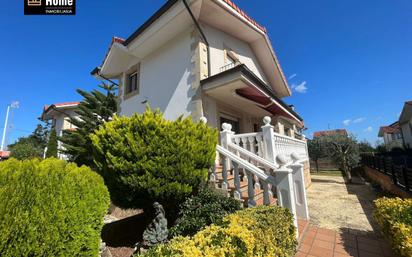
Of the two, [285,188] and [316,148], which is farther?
[316,148]

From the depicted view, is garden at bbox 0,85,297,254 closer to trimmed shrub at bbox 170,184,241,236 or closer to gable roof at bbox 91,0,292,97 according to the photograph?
trimmed shrub at bbox 170,184,241,236

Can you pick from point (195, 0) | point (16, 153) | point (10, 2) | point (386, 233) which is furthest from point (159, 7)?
point (16, 153)

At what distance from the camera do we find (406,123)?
28.4m

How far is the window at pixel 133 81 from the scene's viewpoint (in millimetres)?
11320

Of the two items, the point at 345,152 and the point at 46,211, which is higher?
the point at 345,152

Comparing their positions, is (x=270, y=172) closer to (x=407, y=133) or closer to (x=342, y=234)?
(x=342, y=234)

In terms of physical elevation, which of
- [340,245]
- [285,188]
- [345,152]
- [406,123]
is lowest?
[340,245]

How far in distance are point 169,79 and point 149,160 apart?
5.89 metres

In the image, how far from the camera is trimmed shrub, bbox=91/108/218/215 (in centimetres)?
413

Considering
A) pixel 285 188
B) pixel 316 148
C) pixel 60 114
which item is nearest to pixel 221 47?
pixel 285 188

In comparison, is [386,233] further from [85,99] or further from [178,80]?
[85,99]

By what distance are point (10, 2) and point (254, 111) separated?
39.4 feet

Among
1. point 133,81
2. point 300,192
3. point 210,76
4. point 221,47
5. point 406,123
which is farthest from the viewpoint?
point 406,123

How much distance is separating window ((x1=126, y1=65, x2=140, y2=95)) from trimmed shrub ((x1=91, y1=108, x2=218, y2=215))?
7.39 m
